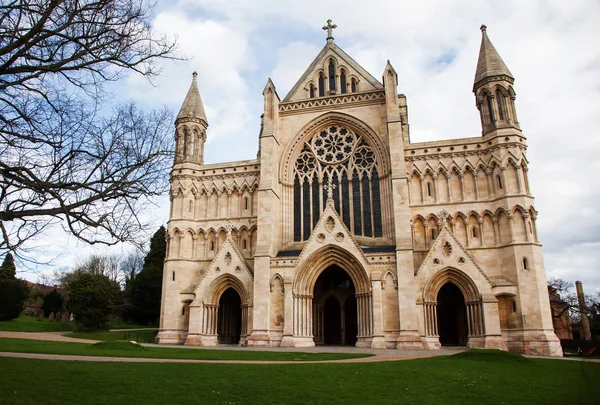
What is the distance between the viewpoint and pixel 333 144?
32812 mm

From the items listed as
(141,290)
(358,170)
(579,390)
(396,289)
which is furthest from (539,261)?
(141,290)

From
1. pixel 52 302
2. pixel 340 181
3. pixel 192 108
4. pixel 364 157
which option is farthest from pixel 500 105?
pixel 52 302

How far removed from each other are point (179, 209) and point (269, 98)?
10150 mm

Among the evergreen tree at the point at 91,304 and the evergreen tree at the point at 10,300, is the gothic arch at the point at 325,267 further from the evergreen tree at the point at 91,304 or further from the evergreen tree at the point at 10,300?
the evergreen tree at the point at 10,300

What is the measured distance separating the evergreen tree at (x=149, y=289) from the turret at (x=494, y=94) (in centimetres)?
3295

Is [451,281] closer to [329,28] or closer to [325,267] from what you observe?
[325,267]

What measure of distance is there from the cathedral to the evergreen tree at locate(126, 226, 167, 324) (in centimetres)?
1816

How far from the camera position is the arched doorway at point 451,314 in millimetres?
29156

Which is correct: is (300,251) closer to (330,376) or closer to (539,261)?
(539,261)

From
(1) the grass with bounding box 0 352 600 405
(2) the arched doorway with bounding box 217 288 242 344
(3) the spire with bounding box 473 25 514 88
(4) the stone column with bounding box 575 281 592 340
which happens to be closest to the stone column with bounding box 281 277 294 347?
(2) the arched doorway with bounding box 217 288 242 344

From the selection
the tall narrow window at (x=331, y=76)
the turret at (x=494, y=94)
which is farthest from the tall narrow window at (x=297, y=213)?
the turret at (x=494, y=94)

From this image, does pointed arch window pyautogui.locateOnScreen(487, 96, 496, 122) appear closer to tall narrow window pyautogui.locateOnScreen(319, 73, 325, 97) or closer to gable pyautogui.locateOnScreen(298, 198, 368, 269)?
tall narrow window pyautogui.locateOnScreen(319, 73, 325, 97)

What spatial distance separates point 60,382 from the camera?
10742 mm

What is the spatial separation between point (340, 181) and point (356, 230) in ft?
11.7
